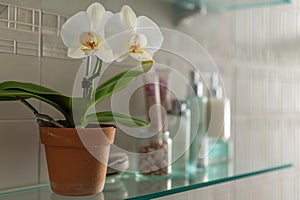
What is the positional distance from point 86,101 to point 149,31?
0.44ft

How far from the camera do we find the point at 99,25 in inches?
22.7

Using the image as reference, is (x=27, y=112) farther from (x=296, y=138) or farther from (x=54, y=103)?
(x=296, y=138)

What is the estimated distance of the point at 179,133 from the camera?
0.78 m

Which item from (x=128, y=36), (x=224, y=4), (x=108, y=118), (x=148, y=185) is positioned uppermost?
(x=224, y=4)

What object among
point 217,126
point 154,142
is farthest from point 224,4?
point 154,142

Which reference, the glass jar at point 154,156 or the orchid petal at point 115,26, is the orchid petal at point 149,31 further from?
the glass jar at point 154,156

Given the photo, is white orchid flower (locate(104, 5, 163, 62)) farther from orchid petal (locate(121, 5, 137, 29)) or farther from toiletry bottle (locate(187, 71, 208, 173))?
toiletry bottle (locate(187, 71, 208, 173))

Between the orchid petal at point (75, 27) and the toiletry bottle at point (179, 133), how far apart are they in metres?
0.27

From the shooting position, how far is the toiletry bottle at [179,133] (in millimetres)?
778

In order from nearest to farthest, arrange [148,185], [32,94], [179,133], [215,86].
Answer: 1. [32,94]
2. [148,185]
3. [179,133]
4. [215,86]

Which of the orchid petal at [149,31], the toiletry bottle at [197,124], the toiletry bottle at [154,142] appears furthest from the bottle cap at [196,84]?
the orchid petal at [149,31]

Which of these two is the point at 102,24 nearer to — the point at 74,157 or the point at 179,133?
the point at 74,157

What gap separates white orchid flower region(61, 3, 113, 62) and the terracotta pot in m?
0.10

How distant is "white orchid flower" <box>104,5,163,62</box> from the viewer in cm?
58
